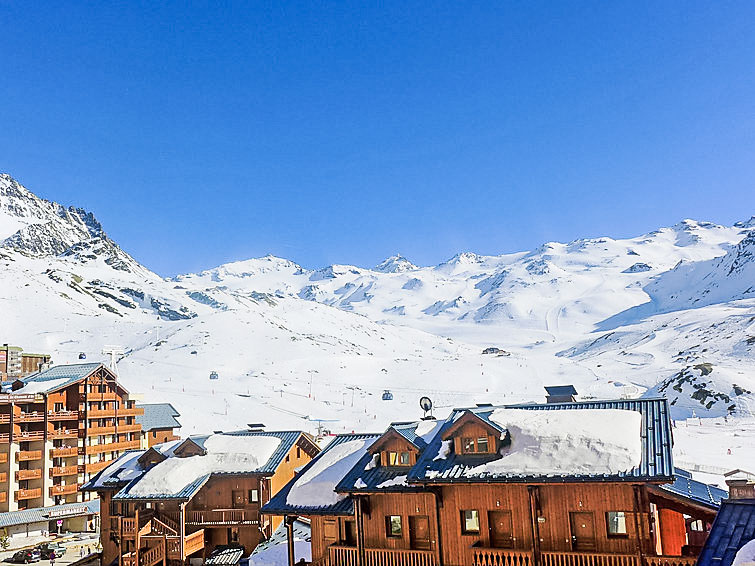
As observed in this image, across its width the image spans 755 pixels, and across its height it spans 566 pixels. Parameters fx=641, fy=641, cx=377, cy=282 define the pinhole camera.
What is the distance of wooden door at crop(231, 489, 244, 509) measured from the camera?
35281 mm

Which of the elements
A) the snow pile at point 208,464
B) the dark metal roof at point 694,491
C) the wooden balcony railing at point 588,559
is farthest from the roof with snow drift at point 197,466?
the dark metal roof at point 694,491

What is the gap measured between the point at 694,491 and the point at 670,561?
375cm

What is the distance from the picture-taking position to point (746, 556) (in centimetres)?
1402

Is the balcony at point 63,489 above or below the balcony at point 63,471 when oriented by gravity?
below

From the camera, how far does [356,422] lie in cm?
8481

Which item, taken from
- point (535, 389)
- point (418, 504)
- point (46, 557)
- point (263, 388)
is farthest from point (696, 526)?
point (535, 389)

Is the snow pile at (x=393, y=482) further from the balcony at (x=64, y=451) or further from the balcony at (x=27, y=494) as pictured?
the balcony at (x=64, y=451)

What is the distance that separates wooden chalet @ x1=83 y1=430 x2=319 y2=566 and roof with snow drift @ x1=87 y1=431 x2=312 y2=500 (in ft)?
0.18

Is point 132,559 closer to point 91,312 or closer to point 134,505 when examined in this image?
point 134,505

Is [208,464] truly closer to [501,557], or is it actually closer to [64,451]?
[501,557]

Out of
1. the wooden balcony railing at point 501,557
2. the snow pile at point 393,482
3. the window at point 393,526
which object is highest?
the snow pile at point 393,482

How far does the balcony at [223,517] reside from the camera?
3475 centimetres

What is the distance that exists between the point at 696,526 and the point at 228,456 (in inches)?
925

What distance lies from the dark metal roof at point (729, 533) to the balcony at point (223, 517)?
2473 centimetres
